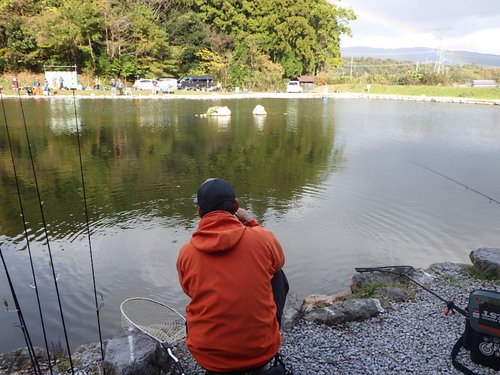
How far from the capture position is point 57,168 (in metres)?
11.0

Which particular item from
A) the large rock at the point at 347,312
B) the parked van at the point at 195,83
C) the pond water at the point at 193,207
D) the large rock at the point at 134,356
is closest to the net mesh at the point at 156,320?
the large rock at the point at 134,356

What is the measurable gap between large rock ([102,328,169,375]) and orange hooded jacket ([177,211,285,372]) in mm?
1055

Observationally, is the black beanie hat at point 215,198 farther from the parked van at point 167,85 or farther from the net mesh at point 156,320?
the parked van at point 167,85

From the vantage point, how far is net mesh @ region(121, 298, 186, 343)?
3254 millimetres

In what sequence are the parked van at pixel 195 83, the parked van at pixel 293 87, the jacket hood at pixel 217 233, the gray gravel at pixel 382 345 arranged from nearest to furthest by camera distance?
the jacket hood at pixel 217 233, the gray gravel at pixel 382 345, the parked van at pixel 195 83, the parked van at pixel 293 87

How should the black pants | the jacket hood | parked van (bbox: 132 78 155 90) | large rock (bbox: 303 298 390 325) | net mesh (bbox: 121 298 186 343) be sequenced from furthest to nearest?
parked van (bbox: 132 78 155 90) < large rock (bbox: 303 298 390 325) < net mesh (bbox: 121 298 186 343) < the black pants < the jacket hood

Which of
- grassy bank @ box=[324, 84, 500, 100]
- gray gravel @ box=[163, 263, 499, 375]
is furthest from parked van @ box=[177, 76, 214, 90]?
gray gravel @ box=[163, 263, 499, 375]

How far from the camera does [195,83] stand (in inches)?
1594

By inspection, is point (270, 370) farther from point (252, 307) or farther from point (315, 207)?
point (315, 207)

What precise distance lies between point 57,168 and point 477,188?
37.9 ft

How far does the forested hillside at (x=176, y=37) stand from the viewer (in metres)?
33.5

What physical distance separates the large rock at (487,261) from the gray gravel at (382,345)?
0.86 metres

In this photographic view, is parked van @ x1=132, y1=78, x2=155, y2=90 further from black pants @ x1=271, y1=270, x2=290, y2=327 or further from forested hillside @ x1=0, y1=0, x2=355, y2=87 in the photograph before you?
black pants @ x1=271, y1=270, x2=290, y2=327

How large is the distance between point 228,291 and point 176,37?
153 feet
